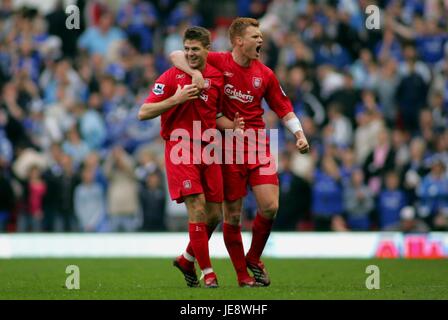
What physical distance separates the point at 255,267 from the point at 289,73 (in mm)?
11224

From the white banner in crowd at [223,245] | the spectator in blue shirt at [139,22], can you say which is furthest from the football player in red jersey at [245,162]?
the spectator in blue shirt at [139,22]

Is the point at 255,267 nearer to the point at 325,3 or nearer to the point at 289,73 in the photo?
the point at 289,73

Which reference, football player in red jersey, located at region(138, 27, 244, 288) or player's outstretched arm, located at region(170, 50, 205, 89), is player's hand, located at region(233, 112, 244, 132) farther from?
player's outstretched arm, located at region(170, 50, 205, 89)

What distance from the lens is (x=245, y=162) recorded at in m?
13.0

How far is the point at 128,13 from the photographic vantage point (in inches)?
1038

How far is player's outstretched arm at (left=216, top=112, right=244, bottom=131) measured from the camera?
12.6 m

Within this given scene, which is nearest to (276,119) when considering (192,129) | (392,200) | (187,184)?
(392,200)

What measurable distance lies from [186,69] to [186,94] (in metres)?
0.45

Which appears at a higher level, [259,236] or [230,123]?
[230,123]

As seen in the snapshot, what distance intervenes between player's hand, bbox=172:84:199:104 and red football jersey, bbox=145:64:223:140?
241 millimetres

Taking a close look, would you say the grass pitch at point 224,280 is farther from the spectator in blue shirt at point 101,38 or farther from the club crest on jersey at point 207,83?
the spectator in blue shirt at point 101,38

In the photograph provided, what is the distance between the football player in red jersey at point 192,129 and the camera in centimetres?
1223

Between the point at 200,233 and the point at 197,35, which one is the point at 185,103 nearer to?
the point at 197,35

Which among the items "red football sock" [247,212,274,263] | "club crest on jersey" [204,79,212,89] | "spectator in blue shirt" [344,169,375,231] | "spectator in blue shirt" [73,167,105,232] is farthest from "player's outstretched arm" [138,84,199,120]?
"spectator in blue shirt" [73,167,105,232]
